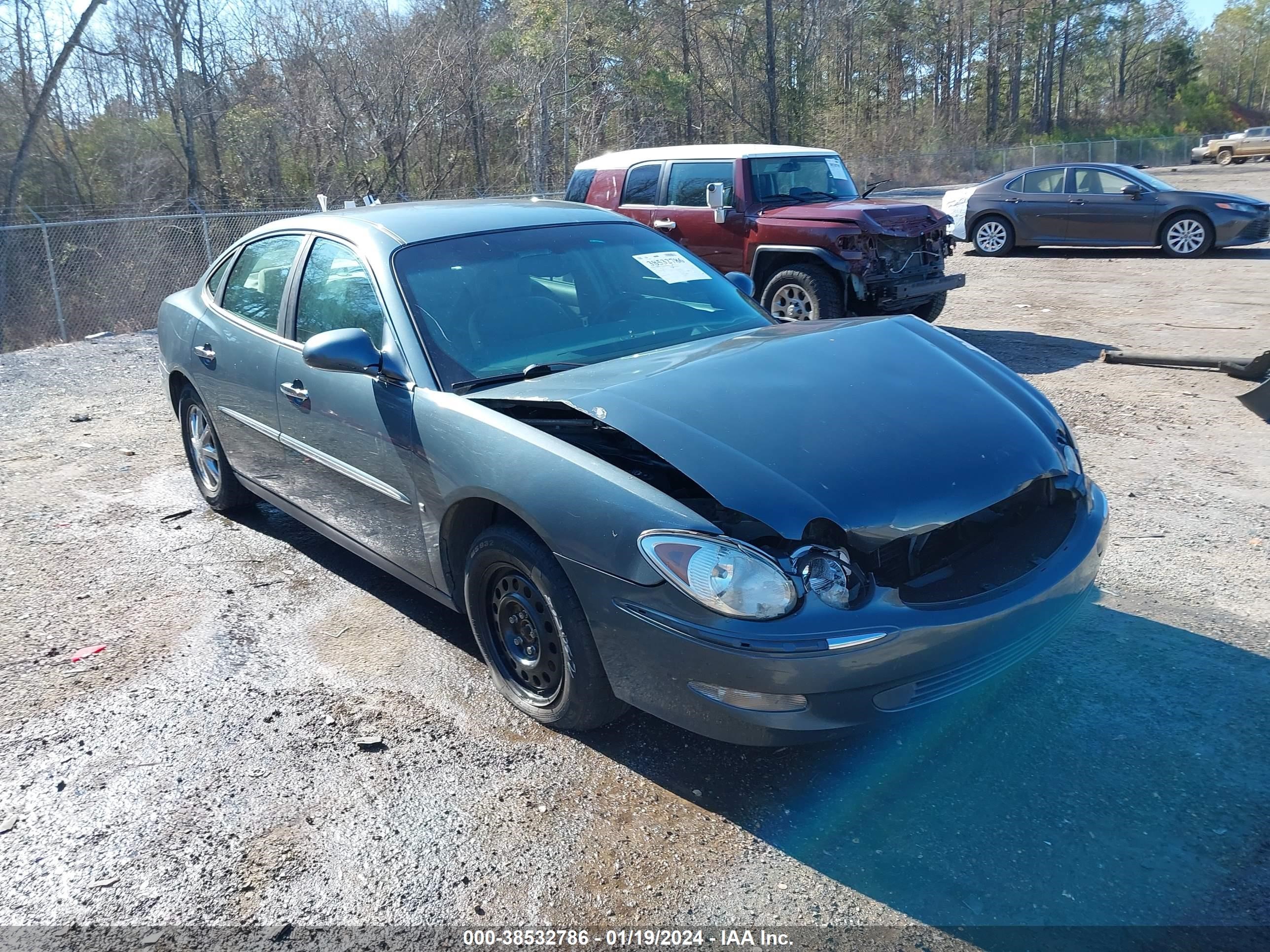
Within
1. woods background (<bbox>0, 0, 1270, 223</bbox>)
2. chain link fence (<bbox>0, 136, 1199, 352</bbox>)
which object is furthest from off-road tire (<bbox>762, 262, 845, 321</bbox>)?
woods background (<bbox>0, 0, 1270, 223</bbox>)

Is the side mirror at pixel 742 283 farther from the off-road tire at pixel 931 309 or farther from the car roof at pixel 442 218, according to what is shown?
the off-road tire at pixel 931 309

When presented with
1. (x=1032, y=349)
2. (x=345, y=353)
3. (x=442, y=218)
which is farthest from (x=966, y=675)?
(x=1032, y=349)

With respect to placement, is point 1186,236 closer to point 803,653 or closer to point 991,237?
point 991,237

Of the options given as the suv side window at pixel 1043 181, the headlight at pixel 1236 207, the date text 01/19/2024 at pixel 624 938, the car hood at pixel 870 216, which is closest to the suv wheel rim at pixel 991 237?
the suv side window at pixel 1043 181

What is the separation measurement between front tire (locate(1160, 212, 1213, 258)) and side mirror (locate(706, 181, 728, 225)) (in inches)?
356

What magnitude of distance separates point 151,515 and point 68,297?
11.7 meters

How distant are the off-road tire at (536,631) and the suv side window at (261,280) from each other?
6.35 feet

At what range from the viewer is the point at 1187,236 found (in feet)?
50.3

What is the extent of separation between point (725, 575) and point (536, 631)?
892 millimetres

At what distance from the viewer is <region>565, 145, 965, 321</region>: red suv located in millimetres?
9336

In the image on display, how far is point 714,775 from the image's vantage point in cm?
326

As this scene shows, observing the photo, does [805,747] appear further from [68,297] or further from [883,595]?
[68,297]

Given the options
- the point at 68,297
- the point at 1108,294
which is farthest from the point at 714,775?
the point at 68,297

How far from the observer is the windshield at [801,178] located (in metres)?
10.2
